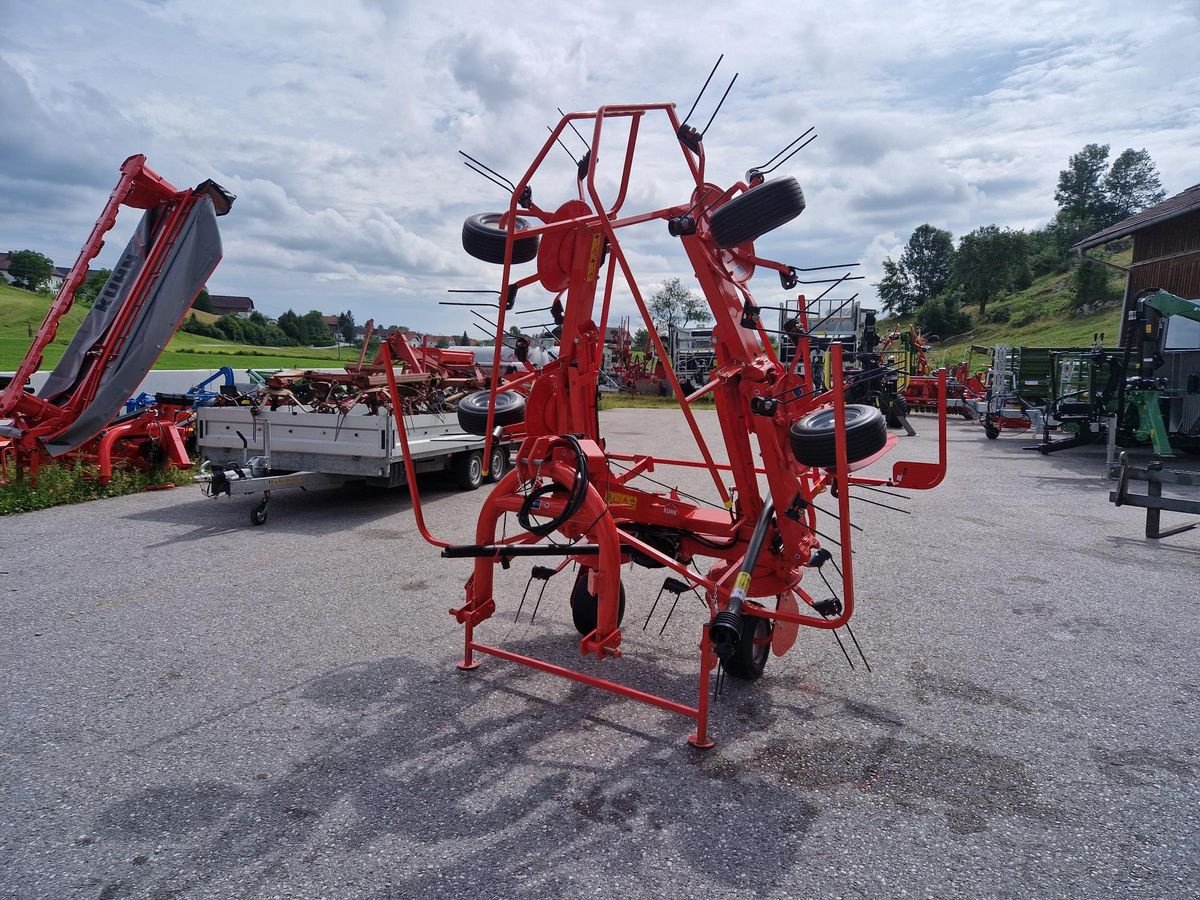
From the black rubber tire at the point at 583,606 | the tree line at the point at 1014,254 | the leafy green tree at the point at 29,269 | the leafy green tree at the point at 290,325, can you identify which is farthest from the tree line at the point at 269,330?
the black rubber tire at the point at 583,606

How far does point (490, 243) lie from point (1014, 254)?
62.3 metres

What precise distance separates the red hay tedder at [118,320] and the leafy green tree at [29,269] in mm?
75953

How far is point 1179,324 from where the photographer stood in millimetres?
13312

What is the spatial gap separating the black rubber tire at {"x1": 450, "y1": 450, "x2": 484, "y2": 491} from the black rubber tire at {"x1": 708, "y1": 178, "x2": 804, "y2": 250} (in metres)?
7.07

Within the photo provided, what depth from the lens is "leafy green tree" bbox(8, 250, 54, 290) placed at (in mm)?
71500

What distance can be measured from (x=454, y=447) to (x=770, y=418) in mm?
6201

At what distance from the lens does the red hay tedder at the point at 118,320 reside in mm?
9023

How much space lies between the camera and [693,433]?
4164mm

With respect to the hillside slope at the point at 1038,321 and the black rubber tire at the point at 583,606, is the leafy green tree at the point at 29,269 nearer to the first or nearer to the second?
the hillside slope at the point at 1038,321

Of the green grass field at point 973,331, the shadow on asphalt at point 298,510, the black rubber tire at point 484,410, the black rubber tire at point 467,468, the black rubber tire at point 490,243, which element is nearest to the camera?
the black rubber tire at point 490,243

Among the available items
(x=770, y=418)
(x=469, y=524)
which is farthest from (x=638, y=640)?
(x=469, y=524)

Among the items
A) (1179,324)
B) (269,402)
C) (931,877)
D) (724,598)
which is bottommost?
(931,877)

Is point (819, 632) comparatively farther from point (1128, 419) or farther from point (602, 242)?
point (1128, 419)

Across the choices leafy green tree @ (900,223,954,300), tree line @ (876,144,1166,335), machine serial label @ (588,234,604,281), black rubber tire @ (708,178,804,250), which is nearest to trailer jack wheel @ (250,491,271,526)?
machine serial label @ (588,234,604,281)
